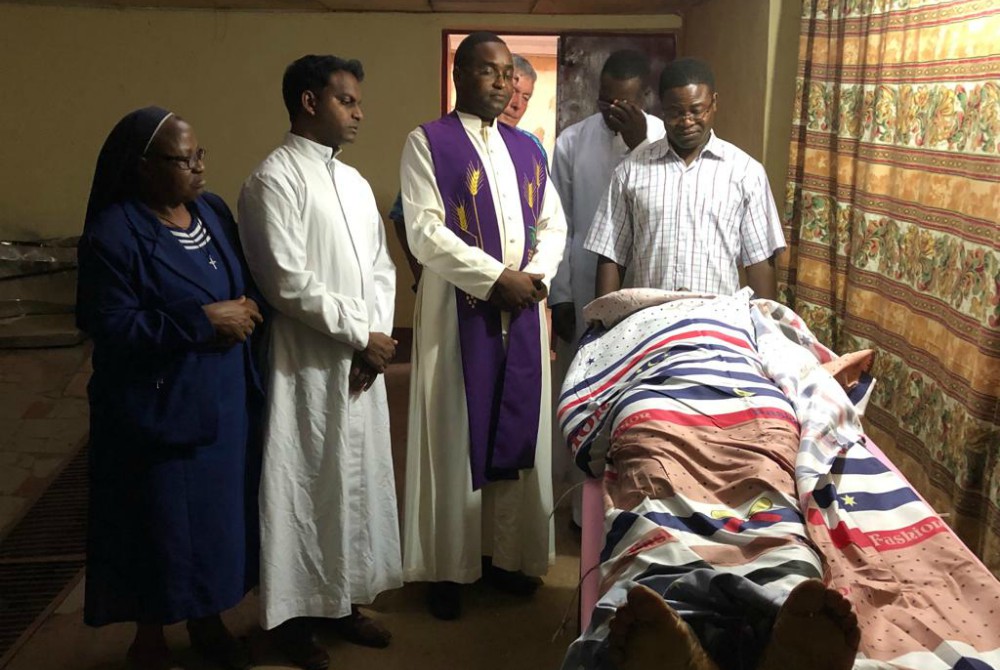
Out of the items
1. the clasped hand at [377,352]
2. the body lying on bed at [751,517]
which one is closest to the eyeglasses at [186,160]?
the clasped hand at [377,352]

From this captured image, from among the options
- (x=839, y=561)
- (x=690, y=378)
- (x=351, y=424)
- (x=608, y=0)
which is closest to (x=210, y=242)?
(x=351, y=424)

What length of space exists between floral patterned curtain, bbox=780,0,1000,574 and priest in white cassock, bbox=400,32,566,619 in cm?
109

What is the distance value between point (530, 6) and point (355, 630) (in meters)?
3.82

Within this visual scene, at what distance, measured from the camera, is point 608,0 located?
493 cm

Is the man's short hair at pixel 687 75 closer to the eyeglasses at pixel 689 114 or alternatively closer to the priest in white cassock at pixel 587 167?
the eyeglasses at pixel 689 114

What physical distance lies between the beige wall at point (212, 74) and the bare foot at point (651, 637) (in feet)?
15.4

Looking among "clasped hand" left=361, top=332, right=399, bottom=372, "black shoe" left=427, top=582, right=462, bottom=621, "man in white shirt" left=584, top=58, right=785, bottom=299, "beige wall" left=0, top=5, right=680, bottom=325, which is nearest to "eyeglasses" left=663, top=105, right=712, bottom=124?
"man in white shirt" left=584, top=58, right=785, bottom=299

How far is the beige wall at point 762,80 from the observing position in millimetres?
3514

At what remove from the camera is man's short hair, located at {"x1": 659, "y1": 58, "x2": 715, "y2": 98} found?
260cm

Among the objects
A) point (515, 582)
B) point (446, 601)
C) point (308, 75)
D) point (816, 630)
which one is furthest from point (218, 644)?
point (816, 630)

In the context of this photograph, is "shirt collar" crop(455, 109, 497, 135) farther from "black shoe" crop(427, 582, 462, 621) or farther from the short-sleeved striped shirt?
"black shoe" crop(427, 582, 462, 621)

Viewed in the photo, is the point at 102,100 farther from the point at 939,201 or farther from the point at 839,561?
the point at 839,561

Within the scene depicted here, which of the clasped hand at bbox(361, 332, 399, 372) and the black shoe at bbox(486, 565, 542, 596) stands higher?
the clasped hand at bbox(361, 332, 399, 372)

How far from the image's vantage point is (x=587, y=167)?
10.8ft
